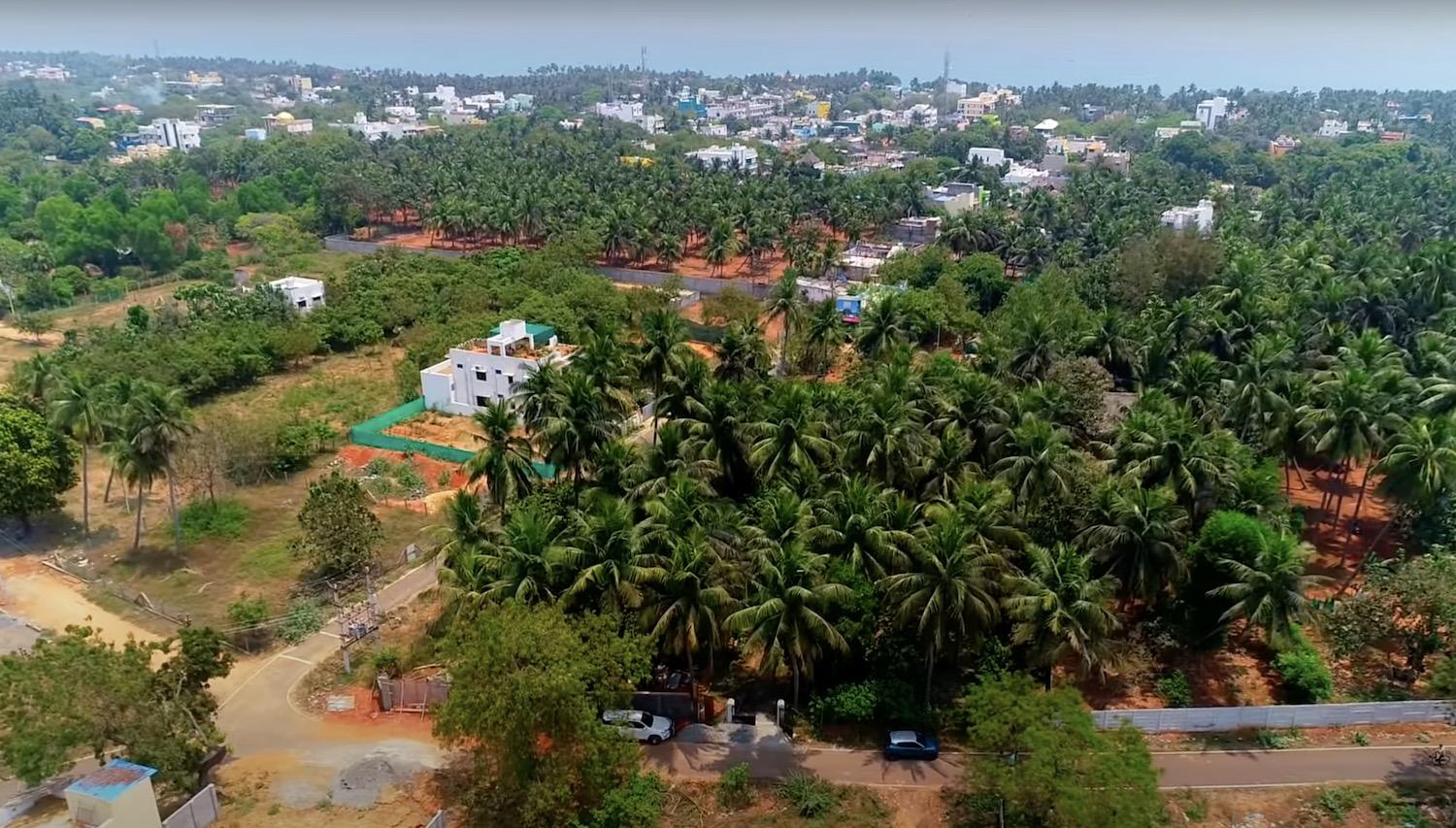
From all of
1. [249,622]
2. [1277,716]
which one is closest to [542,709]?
[249,622]

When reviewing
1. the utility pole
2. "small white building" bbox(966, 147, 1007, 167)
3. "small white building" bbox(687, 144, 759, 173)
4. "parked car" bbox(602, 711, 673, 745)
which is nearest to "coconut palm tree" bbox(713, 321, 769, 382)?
the utility pole

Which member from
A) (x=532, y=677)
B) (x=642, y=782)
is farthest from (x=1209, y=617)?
(x=532, y=677)

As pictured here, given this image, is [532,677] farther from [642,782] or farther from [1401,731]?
[1401,731]

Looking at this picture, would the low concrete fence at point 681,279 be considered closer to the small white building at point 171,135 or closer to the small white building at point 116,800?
the small white building at point 116,800

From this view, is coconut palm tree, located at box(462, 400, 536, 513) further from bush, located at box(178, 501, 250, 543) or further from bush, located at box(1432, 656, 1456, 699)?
bush, located at box(1432, 656, 1456, 699)

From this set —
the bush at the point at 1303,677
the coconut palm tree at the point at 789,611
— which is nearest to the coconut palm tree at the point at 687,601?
the coconut palm tree at the point at 789,611

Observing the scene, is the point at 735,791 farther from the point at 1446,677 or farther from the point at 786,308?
the point at 786,308
